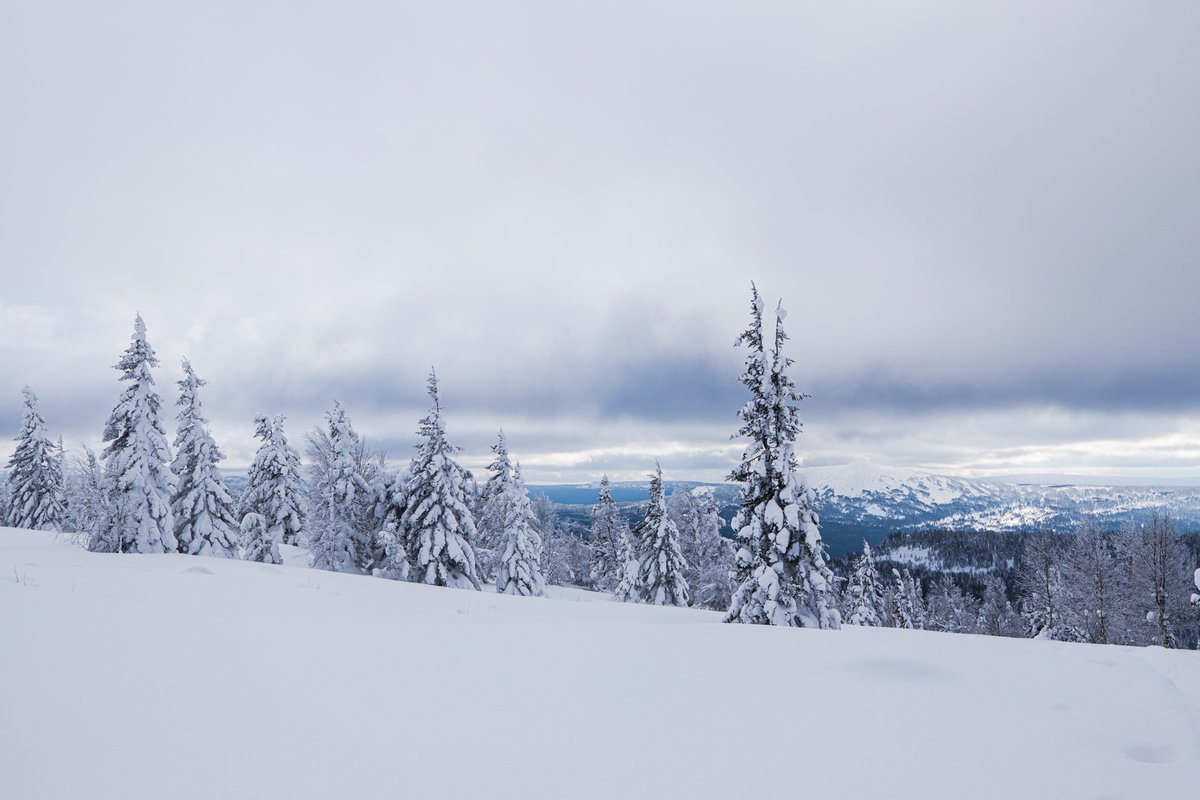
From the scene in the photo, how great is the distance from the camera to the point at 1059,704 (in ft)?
19.1

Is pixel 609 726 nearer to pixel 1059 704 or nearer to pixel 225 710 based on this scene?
pixel 225 710

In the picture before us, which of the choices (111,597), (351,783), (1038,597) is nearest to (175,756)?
(351,783)

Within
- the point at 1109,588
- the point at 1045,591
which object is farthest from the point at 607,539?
the point at 1109,588

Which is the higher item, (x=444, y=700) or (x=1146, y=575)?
(x=444, y=700)

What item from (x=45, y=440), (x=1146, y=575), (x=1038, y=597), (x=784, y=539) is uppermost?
(x=45, y=440)

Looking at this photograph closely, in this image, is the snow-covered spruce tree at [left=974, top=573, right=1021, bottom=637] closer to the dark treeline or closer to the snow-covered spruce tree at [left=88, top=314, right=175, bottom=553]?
the dark treeline

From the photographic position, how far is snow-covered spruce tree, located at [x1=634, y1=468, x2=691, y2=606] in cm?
3444

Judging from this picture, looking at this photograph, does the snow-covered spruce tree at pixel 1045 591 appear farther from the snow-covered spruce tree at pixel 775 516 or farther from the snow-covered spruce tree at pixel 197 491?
the snow-covered spruce tree at pixel 197 491

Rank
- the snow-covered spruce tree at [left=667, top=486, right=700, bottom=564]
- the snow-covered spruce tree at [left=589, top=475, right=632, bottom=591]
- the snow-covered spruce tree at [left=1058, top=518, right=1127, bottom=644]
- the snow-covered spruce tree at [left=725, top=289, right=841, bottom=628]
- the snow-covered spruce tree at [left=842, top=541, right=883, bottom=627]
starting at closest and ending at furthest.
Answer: the snow-covered spruce tree at [left=725, top=289, right=841, bottom=628] < the snow-covered spruce tree at [left=1058, top=518, right=1127, bottom=644] < the snow-covered spruce tree at [left=842, top=541, right=883, bottom=627] < the snow-covered spruce tree at [left=667, top=486, right=700, bottom=564] < the snow-covered spruce tree at [left=589, top=475, right=632, bottom=591]

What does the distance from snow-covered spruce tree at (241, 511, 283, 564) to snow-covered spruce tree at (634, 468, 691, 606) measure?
22298 mm

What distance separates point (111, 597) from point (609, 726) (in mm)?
7769

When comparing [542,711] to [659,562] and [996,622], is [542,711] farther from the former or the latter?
[996,622]

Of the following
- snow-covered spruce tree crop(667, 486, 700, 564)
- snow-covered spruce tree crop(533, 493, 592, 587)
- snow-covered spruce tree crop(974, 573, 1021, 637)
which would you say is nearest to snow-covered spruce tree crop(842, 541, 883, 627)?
snow-covered spruce tree crop(667, 486, 700, 564)

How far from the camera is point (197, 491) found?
981 inches
